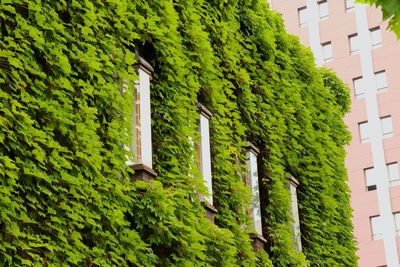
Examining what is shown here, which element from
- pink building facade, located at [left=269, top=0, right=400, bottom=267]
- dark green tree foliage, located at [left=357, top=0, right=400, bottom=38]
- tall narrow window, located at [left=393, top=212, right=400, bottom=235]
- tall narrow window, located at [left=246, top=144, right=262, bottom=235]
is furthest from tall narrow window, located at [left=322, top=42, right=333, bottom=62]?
dark green tree foliage, located at [left=357, top=0, right=400, bottom=38]

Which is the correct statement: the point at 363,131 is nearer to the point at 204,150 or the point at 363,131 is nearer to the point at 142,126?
the point at 204,150

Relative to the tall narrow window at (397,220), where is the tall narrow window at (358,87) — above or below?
above

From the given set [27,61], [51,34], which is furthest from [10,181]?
[51,34]

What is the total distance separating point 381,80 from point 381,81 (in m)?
0.06

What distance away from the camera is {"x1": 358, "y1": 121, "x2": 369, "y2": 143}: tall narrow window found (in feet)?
200

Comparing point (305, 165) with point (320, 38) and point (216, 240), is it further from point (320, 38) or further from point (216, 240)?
point (320, 38)

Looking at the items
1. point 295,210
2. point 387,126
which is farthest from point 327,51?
point 295,210

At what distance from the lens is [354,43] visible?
63.2 m

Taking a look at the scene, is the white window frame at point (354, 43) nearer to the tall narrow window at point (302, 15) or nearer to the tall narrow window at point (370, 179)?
the tall narrow window at point (302, 15)

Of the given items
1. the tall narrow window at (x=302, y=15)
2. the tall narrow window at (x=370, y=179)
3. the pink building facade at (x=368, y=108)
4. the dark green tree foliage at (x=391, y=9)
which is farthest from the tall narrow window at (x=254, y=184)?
the tall narrow window at (x=302, y=15)

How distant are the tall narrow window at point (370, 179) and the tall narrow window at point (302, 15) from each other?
11.5 m

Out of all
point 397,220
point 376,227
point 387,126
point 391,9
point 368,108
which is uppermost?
point 368,108

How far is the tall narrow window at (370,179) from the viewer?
59.7 metres

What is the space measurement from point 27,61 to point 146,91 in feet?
11.2
